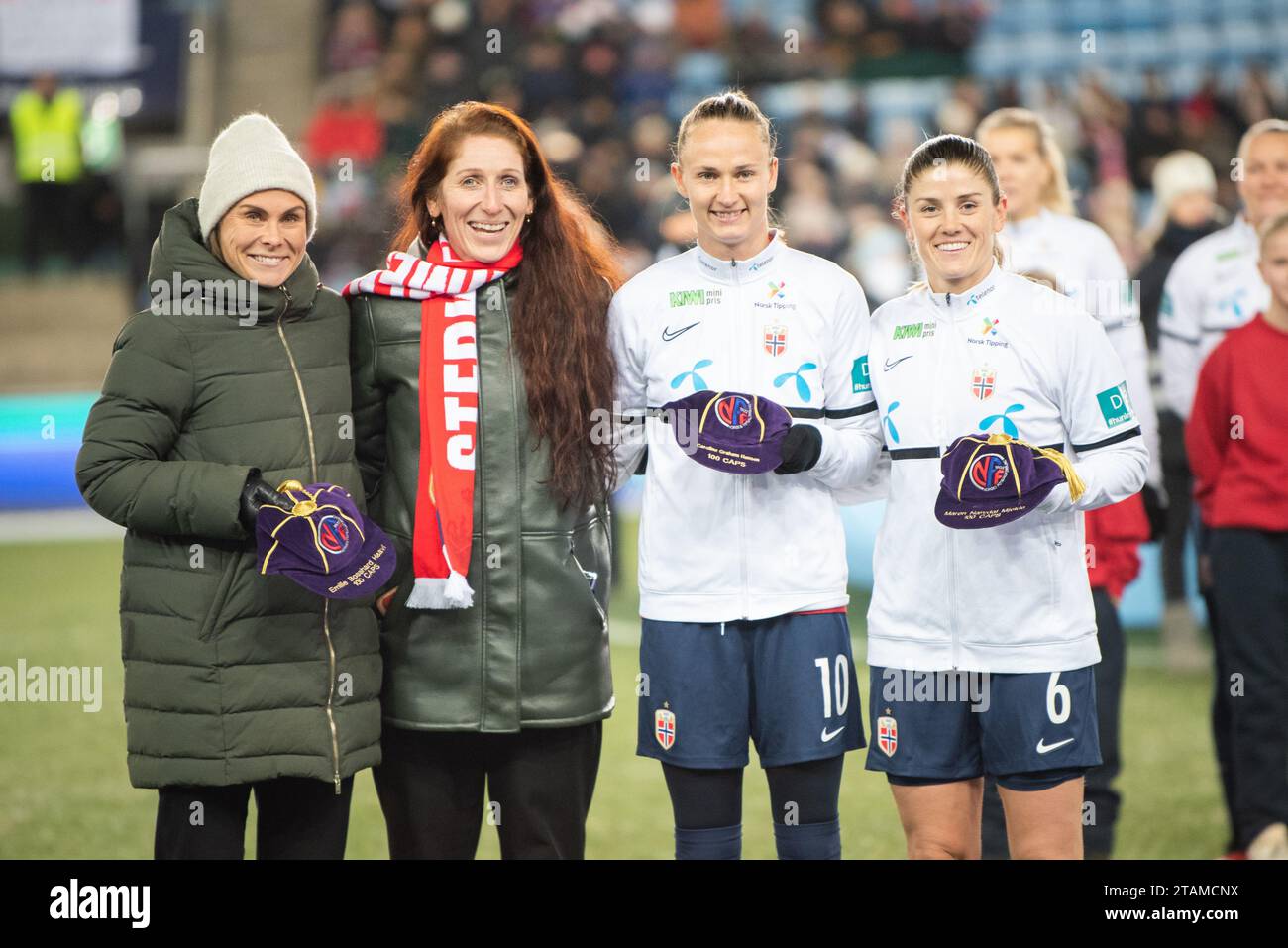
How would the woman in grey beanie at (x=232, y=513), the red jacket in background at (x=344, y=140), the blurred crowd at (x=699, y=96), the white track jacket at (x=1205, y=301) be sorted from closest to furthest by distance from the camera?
1. the woman in grey beanie at (x=232, y=513)
2. the white track jacket at (x=1205, y=301)
3. the blurred crowd at (x=699, y=96)
4. the red jacket in background at (x=344, y=140)

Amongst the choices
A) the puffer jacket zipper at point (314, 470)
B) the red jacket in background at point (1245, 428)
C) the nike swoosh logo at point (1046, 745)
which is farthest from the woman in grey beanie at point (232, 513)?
the red jacket in background at point (1245, 428)

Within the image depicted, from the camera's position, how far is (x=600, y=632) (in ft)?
10.8

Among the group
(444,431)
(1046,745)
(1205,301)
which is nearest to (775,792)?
(1046,745)

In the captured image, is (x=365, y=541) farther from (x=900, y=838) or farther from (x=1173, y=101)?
(x=1173, y=101)

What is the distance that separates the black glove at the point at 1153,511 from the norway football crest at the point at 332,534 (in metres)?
2.59

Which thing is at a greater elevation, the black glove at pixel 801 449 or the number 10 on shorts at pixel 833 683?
the black glove at pixel 801 449

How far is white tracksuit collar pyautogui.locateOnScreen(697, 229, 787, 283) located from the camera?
3.27 meters

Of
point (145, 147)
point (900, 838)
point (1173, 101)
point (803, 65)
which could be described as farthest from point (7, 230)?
point (900, 838)

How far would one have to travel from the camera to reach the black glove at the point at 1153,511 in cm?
448

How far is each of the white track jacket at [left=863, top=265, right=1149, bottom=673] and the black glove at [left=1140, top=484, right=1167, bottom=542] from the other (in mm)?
1400

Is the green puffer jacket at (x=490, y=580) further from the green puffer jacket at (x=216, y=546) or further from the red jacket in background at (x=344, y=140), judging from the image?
the red jacket in background at (x=344, y=140)

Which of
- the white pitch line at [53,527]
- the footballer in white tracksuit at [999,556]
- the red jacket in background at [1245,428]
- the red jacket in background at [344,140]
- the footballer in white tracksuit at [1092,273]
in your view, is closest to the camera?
the footballer in white tracksuit at [999,556]

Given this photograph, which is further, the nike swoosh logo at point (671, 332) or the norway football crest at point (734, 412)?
the nike swoosh logo at point (671, 332)

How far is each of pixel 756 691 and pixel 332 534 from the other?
3.15ft
